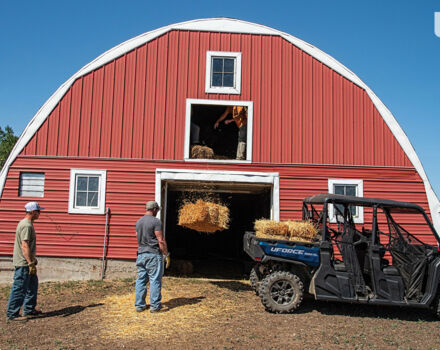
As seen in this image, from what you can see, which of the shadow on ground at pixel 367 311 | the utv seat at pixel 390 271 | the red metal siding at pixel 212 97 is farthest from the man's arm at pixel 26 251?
the utv seat at pixel 390 271

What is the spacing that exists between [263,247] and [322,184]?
4178mm

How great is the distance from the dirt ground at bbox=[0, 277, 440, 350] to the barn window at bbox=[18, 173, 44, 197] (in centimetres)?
286

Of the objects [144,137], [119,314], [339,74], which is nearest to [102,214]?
[144,137]

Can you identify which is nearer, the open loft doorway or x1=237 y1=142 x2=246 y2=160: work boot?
the open loft doorway

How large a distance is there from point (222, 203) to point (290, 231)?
4.87 metres

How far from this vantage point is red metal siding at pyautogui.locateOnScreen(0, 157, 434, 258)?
34.6 ft

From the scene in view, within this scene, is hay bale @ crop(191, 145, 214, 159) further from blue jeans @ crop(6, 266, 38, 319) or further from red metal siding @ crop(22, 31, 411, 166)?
blue jeans @ crop(6, 266, 38, 319)

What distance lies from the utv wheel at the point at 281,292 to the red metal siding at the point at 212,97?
4231mm

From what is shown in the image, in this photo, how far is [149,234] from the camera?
7.19 meters

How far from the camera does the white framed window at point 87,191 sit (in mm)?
10609

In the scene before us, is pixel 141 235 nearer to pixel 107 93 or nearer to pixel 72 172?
pixel 72 172

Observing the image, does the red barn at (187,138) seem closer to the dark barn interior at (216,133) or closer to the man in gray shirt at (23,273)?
the dark barn interior at (216,133)

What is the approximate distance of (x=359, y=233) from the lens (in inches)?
300

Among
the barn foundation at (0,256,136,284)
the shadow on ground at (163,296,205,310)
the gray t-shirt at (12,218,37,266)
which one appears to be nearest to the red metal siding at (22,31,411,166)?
the barn foundation at (0,256,136,284)
